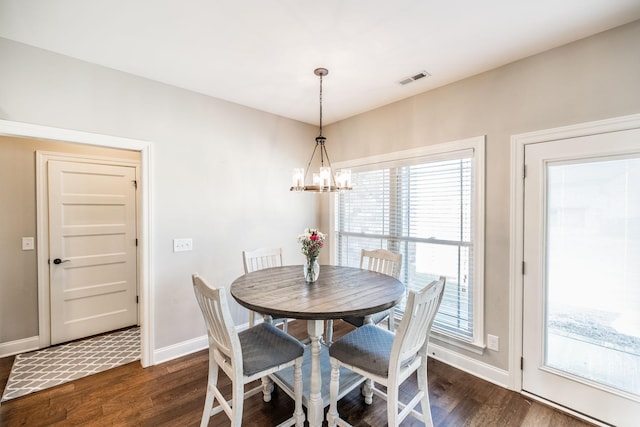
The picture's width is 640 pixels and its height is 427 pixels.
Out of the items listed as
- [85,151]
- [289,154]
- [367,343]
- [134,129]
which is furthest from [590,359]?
[85,151]

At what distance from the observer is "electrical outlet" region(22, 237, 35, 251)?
A: 2.89 metres

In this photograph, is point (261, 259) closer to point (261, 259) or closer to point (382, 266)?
point (261, 259)

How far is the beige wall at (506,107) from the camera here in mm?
1887

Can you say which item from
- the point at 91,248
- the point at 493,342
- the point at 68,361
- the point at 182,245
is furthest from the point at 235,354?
the point at 91,248

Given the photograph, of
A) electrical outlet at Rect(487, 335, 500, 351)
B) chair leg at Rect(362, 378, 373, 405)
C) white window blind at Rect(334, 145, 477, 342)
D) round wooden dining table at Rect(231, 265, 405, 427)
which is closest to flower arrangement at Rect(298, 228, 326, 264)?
round wooden dining table at Rect(231, 265, 405, 427)

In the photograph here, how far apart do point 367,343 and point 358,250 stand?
74.7 inches

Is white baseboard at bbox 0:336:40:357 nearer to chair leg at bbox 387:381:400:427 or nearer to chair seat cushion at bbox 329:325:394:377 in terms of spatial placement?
chair seat cushion at bbox 329:325:394:377

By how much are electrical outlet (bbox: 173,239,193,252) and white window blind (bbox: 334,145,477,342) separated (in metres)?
1.98

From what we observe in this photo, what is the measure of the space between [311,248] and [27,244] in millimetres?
3060

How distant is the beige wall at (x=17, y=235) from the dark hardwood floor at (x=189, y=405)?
54cm

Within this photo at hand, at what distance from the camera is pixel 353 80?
2688 mm

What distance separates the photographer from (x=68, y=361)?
271 centimetres

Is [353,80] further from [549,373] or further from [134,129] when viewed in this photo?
[549,373]

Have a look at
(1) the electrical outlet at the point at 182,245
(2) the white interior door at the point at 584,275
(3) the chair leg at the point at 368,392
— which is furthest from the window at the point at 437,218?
(1) the electrical outlet at the point at 182,245
